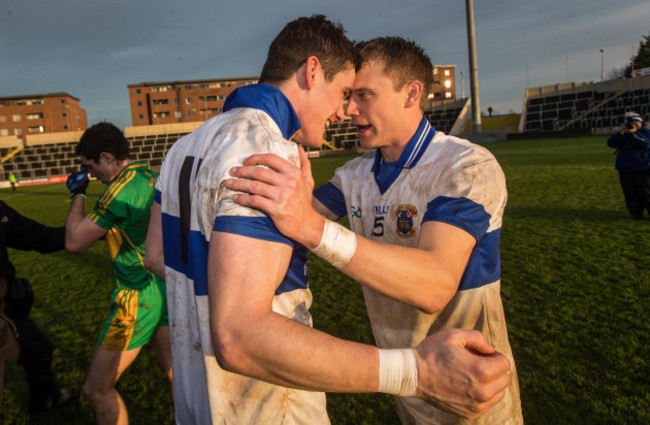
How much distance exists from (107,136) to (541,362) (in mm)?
3981

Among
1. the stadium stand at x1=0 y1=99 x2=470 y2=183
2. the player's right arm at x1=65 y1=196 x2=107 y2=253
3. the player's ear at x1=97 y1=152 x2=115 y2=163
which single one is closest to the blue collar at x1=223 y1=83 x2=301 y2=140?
the player's right arm at x1=65 y1=196 x2=107 y2=253

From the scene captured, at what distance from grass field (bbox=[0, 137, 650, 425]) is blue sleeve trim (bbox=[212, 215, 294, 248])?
257 cm

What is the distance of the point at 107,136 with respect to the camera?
11.1ft

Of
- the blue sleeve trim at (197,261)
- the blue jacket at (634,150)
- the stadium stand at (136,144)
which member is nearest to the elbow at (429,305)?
the blue sleeve trim at (197,261)

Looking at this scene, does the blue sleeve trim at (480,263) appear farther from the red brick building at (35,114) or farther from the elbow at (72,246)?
the red brick building at (35,114)

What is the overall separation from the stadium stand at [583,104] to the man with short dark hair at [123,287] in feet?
138

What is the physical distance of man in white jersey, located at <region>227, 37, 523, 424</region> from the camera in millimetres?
1198

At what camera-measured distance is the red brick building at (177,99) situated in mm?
67250

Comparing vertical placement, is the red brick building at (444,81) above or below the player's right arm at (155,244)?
above

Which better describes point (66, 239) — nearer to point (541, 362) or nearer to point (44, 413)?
point (44, 413)

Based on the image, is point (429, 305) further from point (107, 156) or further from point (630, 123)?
point (630, 123)

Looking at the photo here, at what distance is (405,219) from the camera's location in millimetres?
2041

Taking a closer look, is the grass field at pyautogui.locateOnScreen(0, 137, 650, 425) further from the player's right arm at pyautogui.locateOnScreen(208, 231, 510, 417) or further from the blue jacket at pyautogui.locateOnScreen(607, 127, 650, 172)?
the player's right arm at pyautogui.locateOnScreen(208, 231, 510, 417)

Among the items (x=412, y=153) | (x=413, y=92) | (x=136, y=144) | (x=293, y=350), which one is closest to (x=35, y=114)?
(x=136, y=144)
